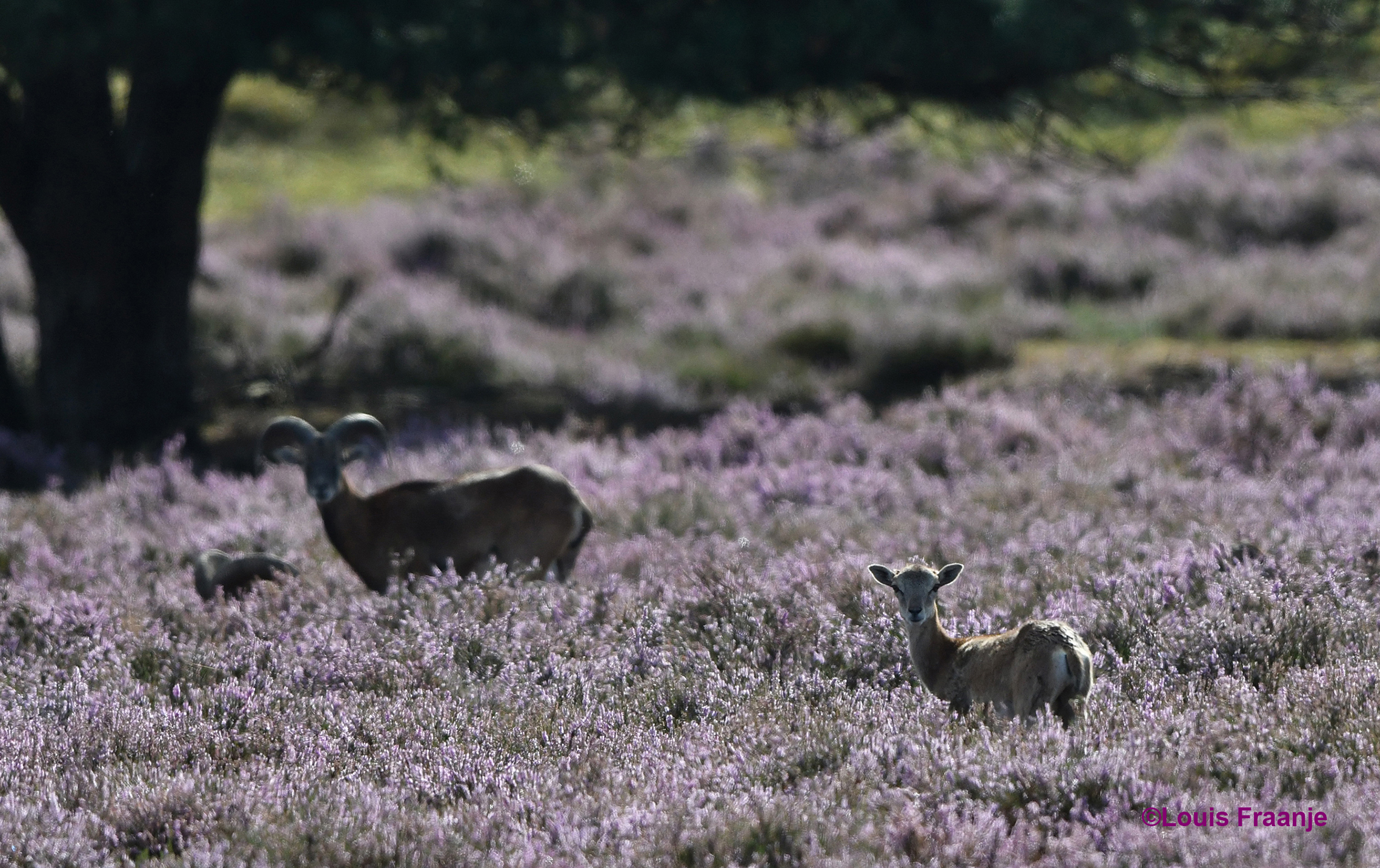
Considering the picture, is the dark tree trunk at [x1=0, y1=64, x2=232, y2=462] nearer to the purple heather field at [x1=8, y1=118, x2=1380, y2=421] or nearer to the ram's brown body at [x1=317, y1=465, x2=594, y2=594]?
the purple heather field at [x1=8, y1=118, x2=1380, y2=421]

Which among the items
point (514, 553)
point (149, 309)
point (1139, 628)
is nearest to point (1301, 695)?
point (1139, 628)

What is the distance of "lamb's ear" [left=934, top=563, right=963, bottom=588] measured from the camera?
588 centimetres

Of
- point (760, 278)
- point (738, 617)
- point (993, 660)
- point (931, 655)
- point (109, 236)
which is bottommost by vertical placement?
point (760, 278)

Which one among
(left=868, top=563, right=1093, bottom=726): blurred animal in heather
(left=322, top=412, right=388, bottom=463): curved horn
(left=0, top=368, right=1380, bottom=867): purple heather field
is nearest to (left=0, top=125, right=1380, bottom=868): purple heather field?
(left=0, top=368, right=1380, bottom=867): purple heather field

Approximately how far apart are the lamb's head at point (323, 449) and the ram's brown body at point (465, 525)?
184 millimetres

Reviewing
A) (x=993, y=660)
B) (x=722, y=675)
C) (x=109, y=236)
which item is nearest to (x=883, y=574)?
(x=993, y=660)

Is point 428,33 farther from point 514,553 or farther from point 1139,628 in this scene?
point 1139,628

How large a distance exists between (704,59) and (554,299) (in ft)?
27.9

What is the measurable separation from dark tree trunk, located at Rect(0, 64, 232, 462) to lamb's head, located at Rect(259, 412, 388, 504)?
168 inches

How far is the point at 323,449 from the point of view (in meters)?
7.93

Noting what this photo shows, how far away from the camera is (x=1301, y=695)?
5379 millimetres

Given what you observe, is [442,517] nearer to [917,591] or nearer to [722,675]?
[722,675]

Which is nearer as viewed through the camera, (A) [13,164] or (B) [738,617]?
(B) [738,617]

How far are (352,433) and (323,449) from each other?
11.9 inches
